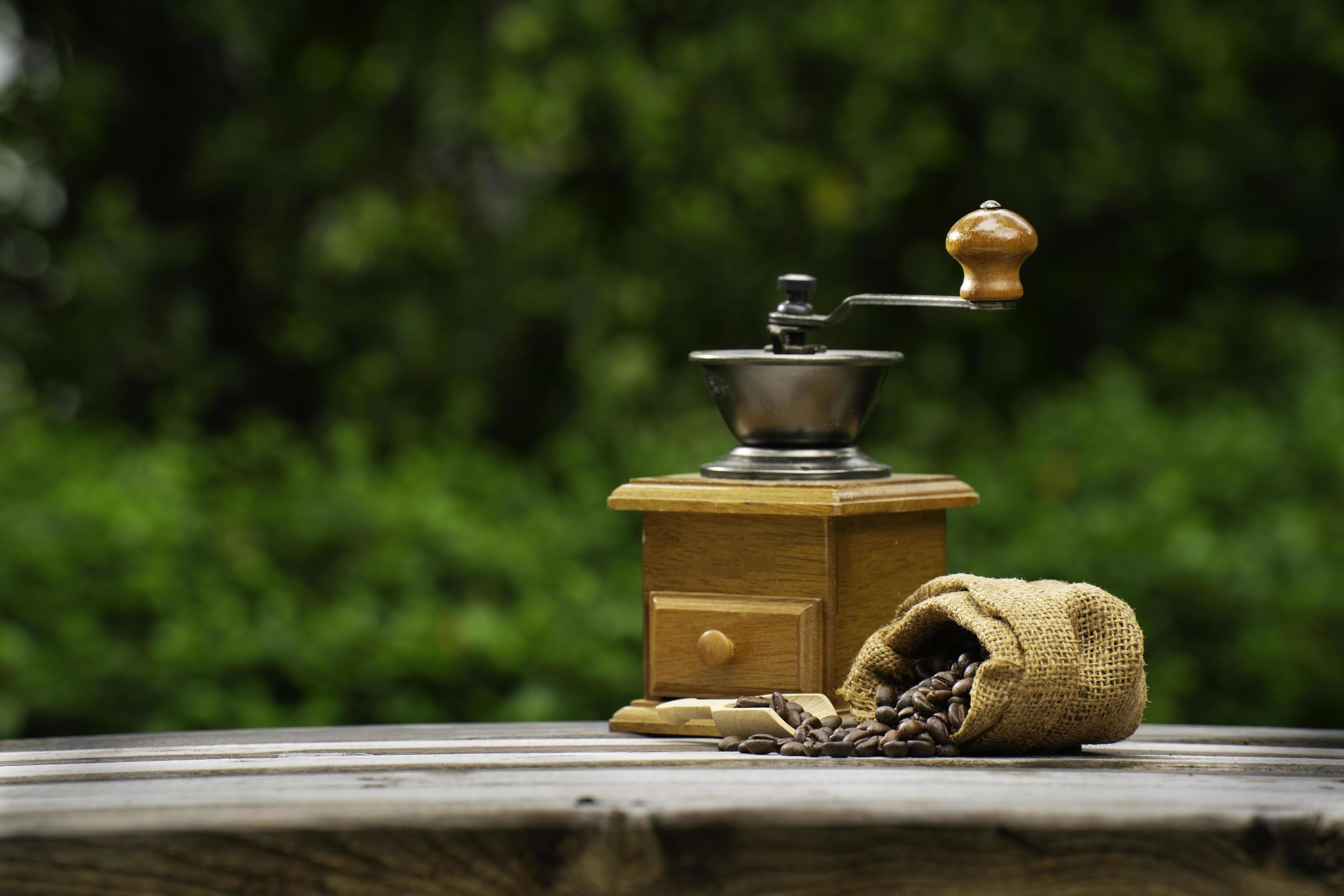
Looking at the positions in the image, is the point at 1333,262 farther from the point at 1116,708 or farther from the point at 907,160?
the point at 1116,708

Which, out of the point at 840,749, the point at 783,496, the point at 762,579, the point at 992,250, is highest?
the point at 992,250

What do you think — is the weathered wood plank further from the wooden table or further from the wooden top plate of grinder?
the wooden top plate of grinder

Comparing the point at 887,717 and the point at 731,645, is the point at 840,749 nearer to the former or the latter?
the point at 887,717

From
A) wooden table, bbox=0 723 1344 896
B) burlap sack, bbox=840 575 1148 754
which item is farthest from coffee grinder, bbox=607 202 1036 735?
wooden table, bbox=0 723 1344 896

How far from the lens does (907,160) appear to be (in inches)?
164

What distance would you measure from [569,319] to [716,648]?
252cm

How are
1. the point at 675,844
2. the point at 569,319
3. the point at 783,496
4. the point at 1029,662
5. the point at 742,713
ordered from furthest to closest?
the point at 569,319, the point at 783,496, the point at 742,713, the point at 1029,662, the point at 675,844

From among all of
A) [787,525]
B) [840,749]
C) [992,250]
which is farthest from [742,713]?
[992,250]

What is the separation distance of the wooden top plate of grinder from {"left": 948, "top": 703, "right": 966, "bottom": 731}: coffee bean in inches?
5.7

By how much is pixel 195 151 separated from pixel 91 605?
194 centimetres

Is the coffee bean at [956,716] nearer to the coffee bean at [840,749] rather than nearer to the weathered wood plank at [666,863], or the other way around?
the coffee bean at [840,749]

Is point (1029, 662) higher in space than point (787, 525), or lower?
lower

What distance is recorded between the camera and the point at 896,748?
174cm

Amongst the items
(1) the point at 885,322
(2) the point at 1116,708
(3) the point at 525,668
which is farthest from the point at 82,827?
(1) the point at 885,322
